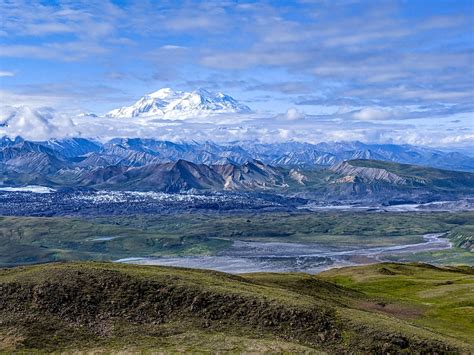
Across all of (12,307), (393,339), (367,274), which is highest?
(12,307)

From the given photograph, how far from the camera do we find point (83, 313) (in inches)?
2511

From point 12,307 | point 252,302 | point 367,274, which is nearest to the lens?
point 12,307

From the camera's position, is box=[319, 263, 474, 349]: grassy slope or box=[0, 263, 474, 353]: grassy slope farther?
box=[319, 263, 474, 349]: grassy slope

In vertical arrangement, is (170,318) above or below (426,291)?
above

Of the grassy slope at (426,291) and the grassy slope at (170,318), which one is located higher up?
the grassy slope at (170,318)

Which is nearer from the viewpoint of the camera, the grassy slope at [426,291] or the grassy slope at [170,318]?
the grassy slope at [170,318]

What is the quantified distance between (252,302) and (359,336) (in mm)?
13543

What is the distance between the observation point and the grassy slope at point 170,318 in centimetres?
5862

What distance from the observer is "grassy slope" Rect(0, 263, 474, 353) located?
58.6 meters

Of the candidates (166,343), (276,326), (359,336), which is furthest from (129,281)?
(359,336)

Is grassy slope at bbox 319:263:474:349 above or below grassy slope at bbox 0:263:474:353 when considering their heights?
below

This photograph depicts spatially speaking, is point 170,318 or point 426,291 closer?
point 170,318

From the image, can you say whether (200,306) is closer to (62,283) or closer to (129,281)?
(129,281)

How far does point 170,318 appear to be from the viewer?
Answer: 6444 cm
